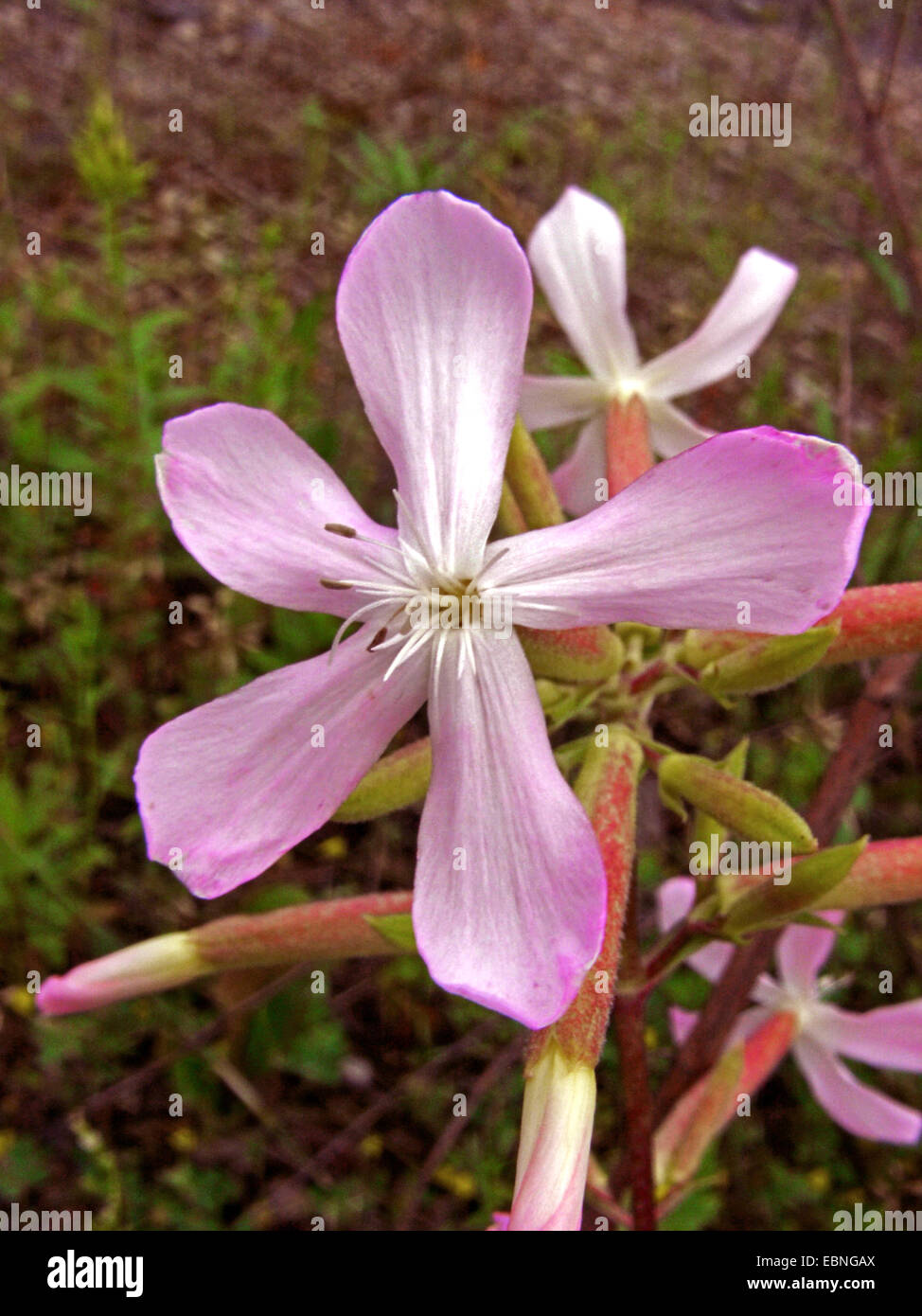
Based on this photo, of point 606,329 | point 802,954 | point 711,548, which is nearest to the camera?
point 711,548

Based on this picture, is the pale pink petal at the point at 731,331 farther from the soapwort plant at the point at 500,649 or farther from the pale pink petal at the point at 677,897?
the pale pink petal at the point at 677,897

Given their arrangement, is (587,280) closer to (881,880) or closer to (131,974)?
(881,880)

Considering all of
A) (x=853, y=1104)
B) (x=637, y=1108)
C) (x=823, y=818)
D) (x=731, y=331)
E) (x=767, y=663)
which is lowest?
(x=853, y=1104)

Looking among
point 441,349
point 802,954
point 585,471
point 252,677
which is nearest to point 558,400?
point 585,471

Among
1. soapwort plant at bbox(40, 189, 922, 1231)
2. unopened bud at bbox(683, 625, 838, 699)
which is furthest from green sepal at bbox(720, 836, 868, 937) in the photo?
unopened bud at bbox(683, 625, 838, 699)

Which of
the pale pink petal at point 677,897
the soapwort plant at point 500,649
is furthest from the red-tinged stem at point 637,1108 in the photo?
the pale pink petal at point 677,897

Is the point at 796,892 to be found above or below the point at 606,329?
below
